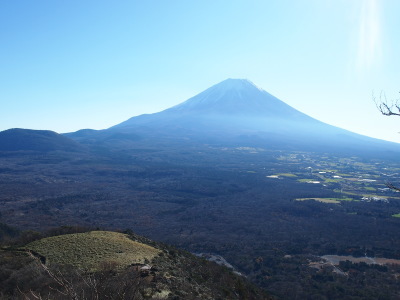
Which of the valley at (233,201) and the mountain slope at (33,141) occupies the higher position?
the mountain slope at (33,141)

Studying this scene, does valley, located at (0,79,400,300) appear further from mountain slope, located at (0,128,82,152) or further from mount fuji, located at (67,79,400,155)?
mount fuji, located at (67,79,400,155)

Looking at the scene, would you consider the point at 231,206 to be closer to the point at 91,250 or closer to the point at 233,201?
the point at 233,201

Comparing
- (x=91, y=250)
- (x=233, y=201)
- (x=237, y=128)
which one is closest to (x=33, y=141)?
(x=233, y=201)

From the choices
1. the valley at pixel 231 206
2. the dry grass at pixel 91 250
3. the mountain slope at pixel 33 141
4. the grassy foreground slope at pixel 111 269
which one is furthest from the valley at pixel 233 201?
the grassy foreground slope at pixel 111 269

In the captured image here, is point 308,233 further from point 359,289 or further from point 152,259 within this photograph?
point 152,259

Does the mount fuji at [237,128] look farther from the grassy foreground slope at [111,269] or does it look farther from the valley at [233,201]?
the grassy foreground slope at [111,269]

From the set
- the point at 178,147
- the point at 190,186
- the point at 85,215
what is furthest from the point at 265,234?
the point at 178,147
